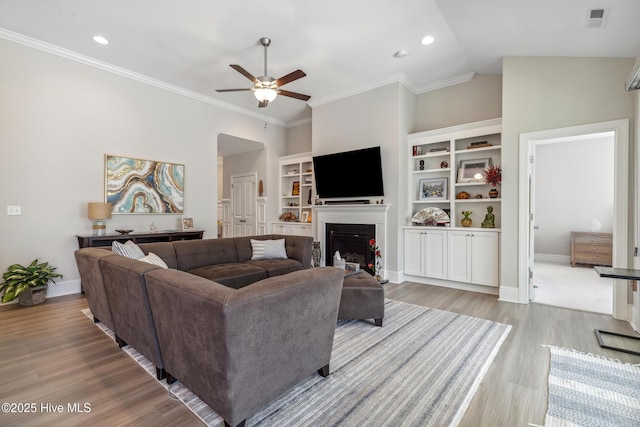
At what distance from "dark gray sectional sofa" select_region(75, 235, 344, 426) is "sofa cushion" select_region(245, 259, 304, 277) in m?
1.80

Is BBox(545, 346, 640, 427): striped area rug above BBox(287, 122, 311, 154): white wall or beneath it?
beneath

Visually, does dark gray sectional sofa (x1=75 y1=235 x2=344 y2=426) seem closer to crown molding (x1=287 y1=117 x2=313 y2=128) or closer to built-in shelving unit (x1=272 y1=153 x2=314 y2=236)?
built-in shelving unit (x1=272 y1=153 x2=314 y2=236)

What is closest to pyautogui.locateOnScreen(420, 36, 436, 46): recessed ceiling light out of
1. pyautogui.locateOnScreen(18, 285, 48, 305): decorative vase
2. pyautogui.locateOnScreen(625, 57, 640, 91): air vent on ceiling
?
pyautogui.locateOnScreen(625, 57, 640, 91): air vent on ceiling

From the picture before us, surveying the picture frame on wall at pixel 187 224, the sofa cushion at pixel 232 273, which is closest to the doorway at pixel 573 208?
the sofa cushion at pixel 232 273

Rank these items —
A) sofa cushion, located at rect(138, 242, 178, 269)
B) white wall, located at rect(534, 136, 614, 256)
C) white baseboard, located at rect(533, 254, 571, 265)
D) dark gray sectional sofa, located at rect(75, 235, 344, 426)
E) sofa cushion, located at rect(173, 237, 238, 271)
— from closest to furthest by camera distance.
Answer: dark gray sectional sofa, located at rect(75, 235, 344, 426) → sofa cushion, located at rect(138, 242, 178, 269) → sofa cushion, located at rect(173, 237, 238, 271) → white wall, located at rect(534, 136, 614, 256) → white baseboard, located at rect(533, 254, 571, 265)

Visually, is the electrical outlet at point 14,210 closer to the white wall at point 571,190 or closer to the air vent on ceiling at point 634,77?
the air vent on ceiling at point 634,77

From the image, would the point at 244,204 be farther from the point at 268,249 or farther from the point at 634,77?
the point at 634,77

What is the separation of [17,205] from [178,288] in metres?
3.76

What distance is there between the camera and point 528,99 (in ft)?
12.2

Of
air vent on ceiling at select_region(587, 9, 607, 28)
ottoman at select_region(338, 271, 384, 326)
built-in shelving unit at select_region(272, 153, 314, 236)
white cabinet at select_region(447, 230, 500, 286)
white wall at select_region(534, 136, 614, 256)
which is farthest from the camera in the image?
built-in shelving unit at select_region(272, 153, 314, 236)

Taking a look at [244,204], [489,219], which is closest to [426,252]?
[489,219]

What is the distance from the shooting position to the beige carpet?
367 cm

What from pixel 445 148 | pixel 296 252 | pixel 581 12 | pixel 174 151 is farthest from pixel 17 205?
pixel 581 12

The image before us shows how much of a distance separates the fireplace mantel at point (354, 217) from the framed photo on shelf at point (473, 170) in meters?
1.26
